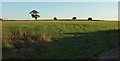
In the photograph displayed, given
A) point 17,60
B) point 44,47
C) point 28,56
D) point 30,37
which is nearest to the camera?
point 17,60

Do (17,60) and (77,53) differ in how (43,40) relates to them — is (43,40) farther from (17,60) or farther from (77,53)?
(17,60)

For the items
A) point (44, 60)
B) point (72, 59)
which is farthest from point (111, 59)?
point (44, 60)

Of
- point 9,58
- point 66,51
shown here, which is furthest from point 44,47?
point 9,58

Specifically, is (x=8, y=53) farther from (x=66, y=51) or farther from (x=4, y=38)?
(x=66, y=51)

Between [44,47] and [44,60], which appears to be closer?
[44,60]

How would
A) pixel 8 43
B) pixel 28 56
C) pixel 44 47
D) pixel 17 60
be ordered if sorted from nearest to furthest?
pixel 17 60, pixel 28 56, pixel 8 43, pixel 44 47

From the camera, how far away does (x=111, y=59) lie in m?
17.5

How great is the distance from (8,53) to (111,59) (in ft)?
17.4

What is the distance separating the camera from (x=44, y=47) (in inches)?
845

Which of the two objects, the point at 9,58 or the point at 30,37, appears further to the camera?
the point at 30,37

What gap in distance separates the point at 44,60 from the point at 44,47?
168 inches

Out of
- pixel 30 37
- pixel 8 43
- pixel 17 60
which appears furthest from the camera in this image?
pixel 30 37

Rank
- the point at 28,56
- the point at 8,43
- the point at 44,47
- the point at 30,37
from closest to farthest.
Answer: the point at 28,56
the point at 8,43
the point at 44,47
the point at 30,37

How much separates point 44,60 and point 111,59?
338cm
